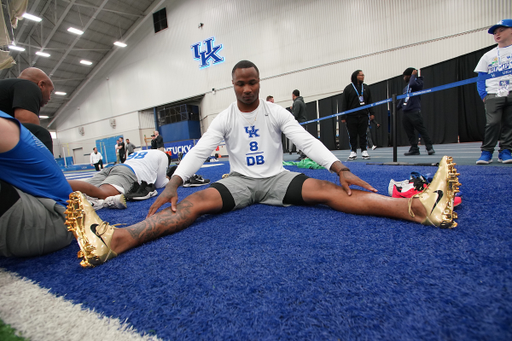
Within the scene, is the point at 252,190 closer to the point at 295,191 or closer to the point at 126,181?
the point at 295,191

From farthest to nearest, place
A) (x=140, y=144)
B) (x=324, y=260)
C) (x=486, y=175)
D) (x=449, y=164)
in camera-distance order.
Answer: (x=140, y=144), (x=486, y=175), (x=449, y=164), (x=324, y=260)

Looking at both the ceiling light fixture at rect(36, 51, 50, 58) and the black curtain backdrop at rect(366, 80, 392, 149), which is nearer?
the black curtain backdrop at rect(366, 80, 392, 149)

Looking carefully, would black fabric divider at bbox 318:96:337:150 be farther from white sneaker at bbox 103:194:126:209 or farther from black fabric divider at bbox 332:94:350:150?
white sneaker at bbox 103:194:126:209

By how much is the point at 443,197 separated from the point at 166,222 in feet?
4.10

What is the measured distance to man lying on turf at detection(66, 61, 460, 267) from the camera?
36.4 inches

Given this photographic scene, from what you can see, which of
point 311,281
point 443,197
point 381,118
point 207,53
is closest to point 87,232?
point 311,281

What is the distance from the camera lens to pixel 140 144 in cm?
1673

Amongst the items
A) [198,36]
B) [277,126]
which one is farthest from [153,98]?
[277,126]

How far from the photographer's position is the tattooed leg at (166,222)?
986mm

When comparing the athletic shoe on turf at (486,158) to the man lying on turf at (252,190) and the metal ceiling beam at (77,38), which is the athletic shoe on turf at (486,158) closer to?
the man lying on turf at (252,190)

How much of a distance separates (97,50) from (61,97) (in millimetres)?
7121

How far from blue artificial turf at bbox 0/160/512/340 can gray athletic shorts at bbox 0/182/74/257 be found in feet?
0.17

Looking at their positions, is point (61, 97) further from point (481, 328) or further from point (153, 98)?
point (481, 328)

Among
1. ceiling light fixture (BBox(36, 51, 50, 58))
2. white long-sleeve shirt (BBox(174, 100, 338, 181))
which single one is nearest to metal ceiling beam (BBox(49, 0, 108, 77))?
ceiling light fixture (BBox(36, 51, 50, 58))
